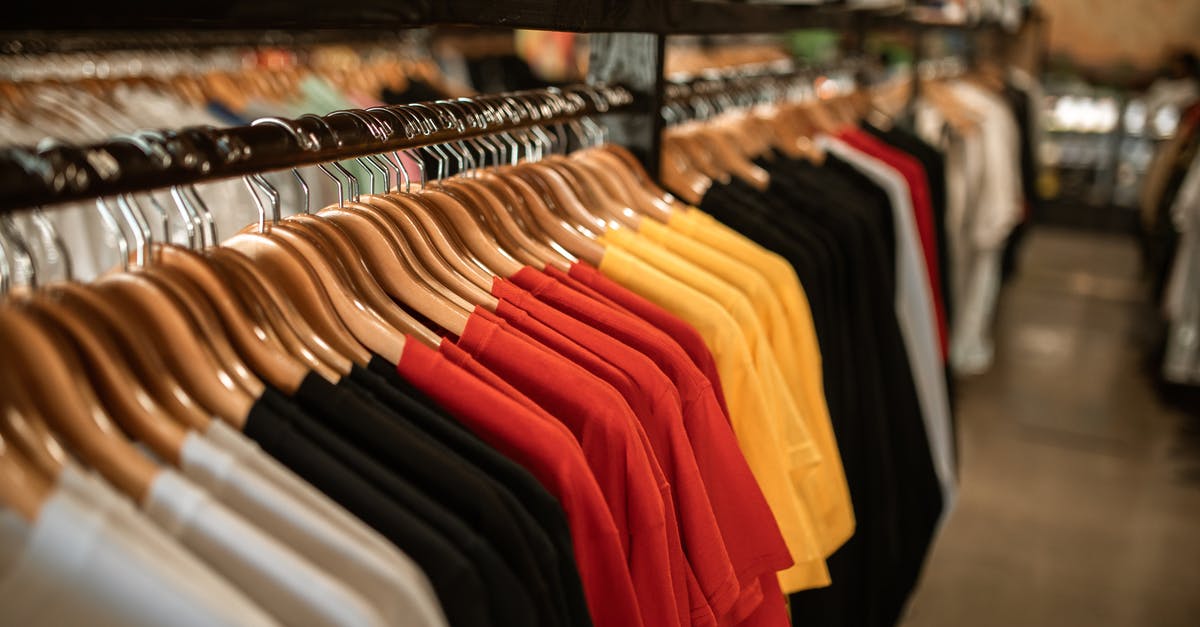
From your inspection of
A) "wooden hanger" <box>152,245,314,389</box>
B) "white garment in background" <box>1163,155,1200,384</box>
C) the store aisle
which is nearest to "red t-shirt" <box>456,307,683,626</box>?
"wooden hanger" <box>152,245,314,389</box>

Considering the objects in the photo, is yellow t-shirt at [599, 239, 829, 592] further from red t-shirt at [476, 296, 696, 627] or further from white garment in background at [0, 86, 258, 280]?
white garment in background at [0, 86, 258, 280]

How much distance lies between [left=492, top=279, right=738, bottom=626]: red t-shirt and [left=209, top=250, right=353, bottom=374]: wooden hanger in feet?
0.77

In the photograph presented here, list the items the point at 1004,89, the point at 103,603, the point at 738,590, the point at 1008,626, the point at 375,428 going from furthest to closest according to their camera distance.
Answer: the point at 1004,89, the point at 1008,626, the point at 738,590, the point at 375,428, the point at 103,603

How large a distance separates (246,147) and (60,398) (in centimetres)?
28

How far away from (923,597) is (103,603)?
2.63 meters

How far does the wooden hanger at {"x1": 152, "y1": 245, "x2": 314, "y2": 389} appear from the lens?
0.80 meters

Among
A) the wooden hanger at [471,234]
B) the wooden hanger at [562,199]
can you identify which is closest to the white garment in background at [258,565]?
the wooden hanger at [471,234]

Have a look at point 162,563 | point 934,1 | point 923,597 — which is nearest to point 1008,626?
point 923,597

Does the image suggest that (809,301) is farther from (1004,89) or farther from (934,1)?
(1004,89)

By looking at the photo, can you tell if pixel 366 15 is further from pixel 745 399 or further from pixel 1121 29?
pixel 1121 29

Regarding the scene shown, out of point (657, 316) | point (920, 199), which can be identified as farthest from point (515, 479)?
point (920, 199)

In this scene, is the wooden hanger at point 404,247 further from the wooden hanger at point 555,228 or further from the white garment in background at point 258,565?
the white garment in background at point 258,565

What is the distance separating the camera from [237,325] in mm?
803

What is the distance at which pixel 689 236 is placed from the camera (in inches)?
56.5
